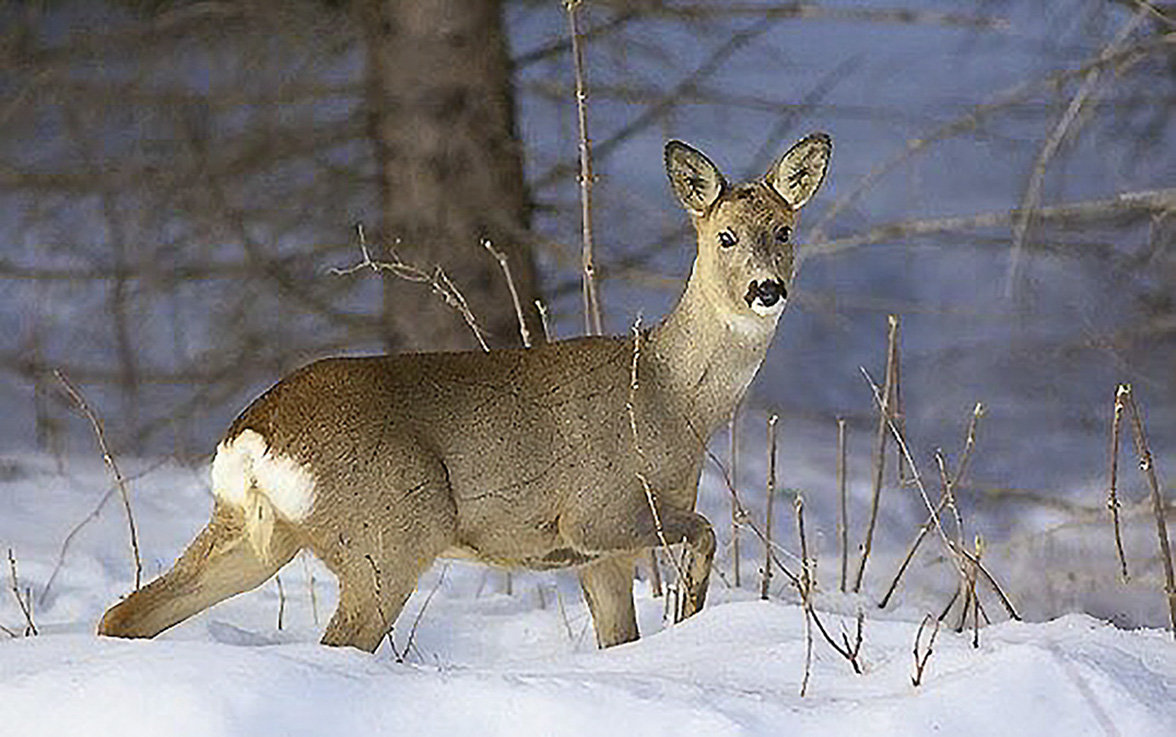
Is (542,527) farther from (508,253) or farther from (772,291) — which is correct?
(508,253)

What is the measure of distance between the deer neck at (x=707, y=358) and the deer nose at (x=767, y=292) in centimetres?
16

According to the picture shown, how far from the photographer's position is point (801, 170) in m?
5.17

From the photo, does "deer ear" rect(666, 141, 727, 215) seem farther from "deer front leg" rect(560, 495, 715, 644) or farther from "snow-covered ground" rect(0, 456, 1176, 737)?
"snow-covered ground" rect(0, 456, 1176, 737)

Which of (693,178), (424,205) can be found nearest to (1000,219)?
(693,178)

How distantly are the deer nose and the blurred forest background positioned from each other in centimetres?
172

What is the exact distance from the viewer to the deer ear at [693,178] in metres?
5.11

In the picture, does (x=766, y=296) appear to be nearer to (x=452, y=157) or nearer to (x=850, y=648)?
(x=850, y=648)

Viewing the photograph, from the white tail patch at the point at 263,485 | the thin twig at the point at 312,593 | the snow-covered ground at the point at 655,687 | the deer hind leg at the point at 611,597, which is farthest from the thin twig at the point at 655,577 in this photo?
the white tail patch at the point at 263,485

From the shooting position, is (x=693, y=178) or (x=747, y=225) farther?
(x=693, y=178)

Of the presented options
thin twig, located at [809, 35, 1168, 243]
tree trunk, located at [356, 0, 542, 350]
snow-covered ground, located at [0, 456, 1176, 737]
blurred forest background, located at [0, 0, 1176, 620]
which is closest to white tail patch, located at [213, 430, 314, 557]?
snow-covered ground, located at [0, 456, 1176, 737]

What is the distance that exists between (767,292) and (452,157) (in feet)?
13.9

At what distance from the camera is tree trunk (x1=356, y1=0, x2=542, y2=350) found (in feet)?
29.3

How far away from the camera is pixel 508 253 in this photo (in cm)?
900

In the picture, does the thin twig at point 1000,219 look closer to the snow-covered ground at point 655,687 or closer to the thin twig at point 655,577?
the thin twig at point 655,577
